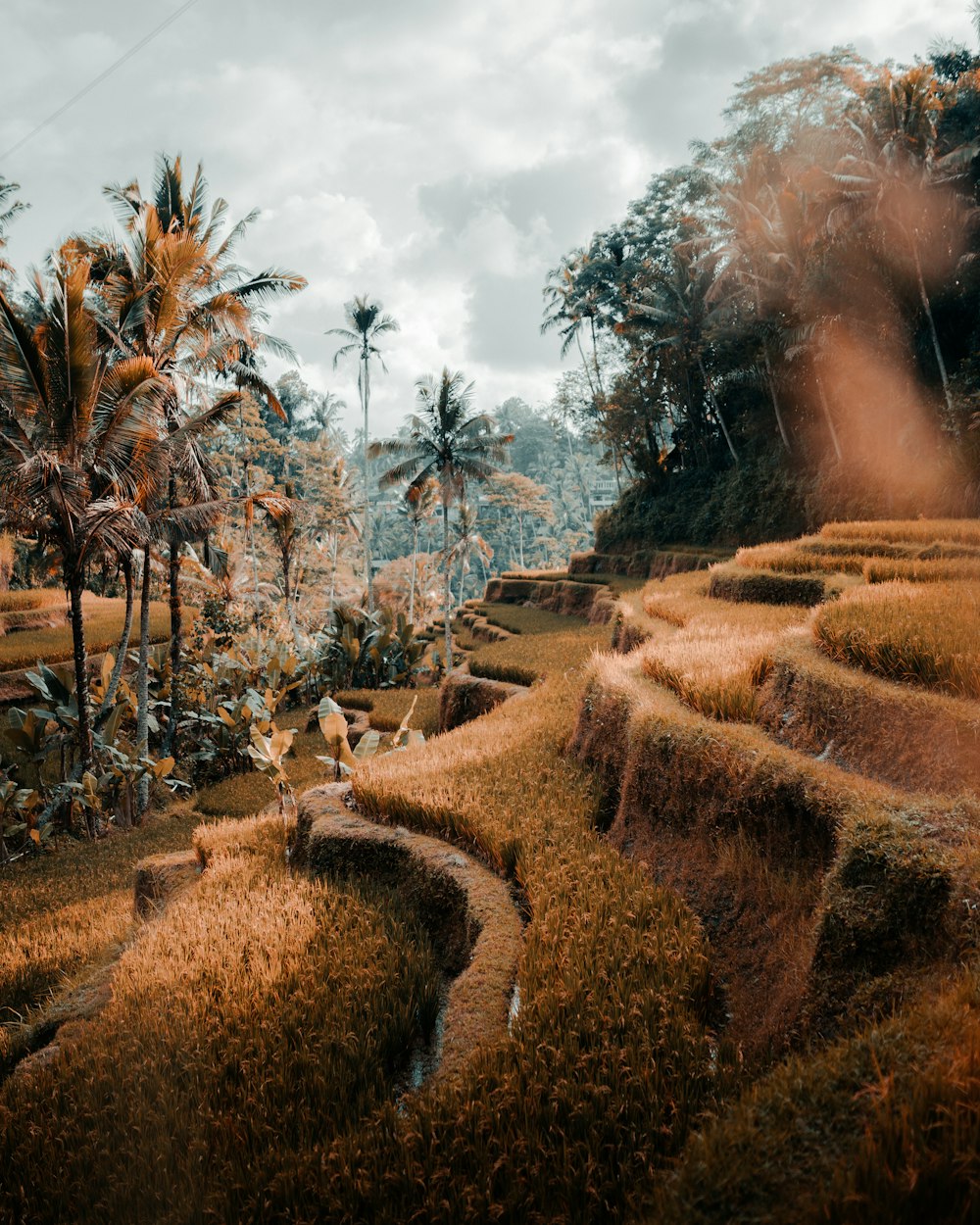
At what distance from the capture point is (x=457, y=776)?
6.13m

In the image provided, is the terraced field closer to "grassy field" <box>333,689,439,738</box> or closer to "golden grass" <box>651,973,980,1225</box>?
"golden grass" <box>651,973,980,1225</box>

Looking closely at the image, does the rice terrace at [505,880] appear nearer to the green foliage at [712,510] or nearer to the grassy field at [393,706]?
the grassy field at [393,706]

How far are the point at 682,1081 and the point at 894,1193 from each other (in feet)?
3.68

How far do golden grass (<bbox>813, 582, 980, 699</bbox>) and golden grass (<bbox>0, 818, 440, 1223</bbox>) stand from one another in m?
3.28

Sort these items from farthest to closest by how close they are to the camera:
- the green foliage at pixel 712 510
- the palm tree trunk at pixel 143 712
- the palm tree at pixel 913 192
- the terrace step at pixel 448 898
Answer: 1. the green foliage at pixel 712 510
2. the palm tree at pixel 913 192
3. the palm tree trunk at pixel 143 712
4. the terrace step at pixel 448 898

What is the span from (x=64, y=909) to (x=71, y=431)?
6.35 meters

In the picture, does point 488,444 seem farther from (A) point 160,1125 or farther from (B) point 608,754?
(A) point 160,1125

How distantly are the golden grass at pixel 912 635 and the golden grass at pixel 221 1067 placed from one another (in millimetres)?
3278

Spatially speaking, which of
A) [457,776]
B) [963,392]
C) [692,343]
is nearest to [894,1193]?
[457,776]

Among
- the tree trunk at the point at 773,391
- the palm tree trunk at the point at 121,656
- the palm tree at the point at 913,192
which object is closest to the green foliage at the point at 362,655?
the palm tree trunk at the point at 121,656

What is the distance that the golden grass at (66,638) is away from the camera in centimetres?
1634

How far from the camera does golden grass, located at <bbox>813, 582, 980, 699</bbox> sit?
12.7 feet

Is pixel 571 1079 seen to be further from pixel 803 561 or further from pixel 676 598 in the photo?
pixel 676 598

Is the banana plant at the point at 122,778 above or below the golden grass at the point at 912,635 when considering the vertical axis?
below
